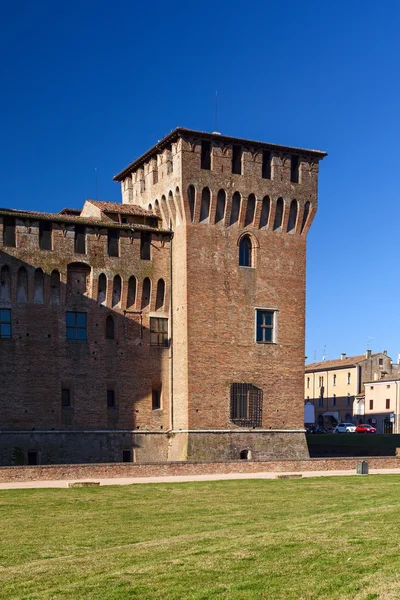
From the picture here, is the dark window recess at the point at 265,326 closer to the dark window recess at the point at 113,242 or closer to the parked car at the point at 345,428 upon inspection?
the dark window recess at the point at 113,242

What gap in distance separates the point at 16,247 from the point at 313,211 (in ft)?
49.6

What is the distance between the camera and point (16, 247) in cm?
3578

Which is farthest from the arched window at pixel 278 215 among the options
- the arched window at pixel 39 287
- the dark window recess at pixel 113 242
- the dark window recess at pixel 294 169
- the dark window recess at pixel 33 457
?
the dark window recess at pixel 33 457

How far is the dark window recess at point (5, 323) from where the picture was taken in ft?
115

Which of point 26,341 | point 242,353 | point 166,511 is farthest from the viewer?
point 242,353

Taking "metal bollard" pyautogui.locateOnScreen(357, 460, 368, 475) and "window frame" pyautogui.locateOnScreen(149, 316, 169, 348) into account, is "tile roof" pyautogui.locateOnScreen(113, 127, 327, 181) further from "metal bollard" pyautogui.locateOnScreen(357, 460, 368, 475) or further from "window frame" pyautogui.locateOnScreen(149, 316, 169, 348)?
"metal bollard" pyautogui.locateOnScreen(357, 460, 368, 475)

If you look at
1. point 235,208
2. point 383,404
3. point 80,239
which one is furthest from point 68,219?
point 383,404

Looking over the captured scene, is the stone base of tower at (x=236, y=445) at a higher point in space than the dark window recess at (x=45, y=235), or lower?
lower

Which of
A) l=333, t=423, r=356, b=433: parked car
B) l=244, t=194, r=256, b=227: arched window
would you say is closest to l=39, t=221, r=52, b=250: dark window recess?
l=244, t=194, r=256, b=227: arched window

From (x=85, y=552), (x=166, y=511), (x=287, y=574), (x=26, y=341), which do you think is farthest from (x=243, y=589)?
(x=26, y=341)

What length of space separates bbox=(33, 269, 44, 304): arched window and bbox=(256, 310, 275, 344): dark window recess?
10.4 meters

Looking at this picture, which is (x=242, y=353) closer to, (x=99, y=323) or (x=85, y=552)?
(x=99, y=323)

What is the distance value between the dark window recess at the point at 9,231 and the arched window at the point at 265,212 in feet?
39.6

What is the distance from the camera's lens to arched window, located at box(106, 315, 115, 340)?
37.5 meters
